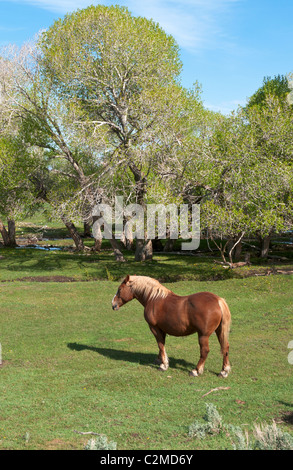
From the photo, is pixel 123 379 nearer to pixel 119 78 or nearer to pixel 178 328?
pixel 178 328

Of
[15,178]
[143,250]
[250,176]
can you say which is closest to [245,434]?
[250,176]

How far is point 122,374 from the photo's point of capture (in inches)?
506

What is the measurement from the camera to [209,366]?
13.5 meters

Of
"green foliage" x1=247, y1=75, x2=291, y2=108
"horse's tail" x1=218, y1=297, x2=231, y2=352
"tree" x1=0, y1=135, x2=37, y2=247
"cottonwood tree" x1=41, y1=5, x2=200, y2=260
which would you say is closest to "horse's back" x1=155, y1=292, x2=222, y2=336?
"horse's tail" x1=218, y1=297, x2=231, y2=352

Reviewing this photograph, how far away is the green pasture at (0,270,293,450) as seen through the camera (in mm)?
9445

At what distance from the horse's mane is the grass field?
6.98 ft

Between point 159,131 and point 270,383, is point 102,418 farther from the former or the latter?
point 159,131

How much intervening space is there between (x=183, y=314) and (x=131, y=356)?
10.9 ft

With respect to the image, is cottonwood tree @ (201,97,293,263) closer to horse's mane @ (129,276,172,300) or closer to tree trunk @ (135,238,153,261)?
tree trunk @ (135,238,153,261)

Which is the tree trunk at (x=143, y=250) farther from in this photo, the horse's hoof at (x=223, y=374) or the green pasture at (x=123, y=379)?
the horse's hoof at (x=223, y=374)

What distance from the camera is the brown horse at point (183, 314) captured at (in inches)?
474

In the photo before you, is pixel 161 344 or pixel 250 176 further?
pixel 250 176

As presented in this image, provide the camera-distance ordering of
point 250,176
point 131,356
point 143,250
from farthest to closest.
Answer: point 143,250 → point 250,176 → point 131,356
